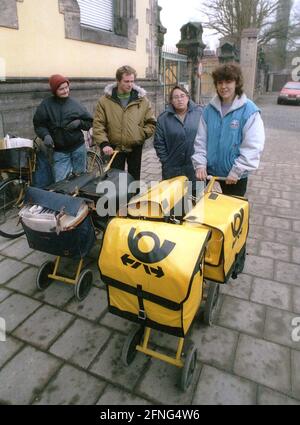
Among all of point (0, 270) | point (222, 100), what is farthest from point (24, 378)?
point (222, 100)

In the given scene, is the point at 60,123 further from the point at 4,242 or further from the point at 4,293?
the point at 4,293

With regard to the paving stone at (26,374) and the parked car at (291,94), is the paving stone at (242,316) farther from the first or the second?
the parked car at (291,94)

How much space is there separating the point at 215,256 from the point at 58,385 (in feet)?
4.82

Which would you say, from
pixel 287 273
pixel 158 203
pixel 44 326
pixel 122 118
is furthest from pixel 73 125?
pixel 287 273

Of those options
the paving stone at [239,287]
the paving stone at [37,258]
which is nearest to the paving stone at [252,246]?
the paving stone at [239,287]

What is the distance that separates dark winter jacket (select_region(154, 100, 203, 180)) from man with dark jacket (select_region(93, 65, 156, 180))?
0.60 meters

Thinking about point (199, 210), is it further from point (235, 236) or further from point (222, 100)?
point (222, 100)

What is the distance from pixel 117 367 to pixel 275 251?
253 cm

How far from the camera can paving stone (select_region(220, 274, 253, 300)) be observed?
11.0 ft

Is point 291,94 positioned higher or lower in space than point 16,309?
higher

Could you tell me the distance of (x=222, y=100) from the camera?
→ 3.10m

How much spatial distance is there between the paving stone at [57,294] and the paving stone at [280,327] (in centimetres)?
189

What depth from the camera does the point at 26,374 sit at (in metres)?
2.46

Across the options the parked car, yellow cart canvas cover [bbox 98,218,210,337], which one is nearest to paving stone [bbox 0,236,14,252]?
yellow cart canvas cover [bbox 98,218,210,337]
